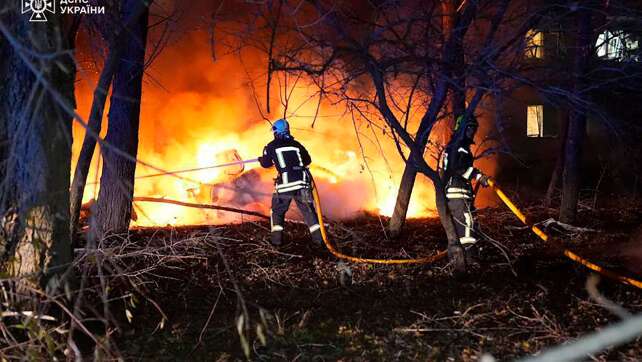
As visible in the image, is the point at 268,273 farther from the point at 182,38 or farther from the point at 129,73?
the point at 182,38

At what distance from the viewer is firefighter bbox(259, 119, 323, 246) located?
807cm

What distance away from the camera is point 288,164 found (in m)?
8.16

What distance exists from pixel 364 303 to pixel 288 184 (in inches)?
109

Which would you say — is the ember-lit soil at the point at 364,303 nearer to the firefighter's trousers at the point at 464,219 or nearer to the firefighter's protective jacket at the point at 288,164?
the firefighter's trousers at the point at 464,219

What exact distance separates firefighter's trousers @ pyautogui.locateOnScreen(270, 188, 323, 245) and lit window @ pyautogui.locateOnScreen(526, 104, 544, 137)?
9.84m

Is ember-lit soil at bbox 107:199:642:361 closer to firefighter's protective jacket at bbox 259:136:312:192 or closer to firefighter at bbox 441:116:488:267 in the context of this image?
firefighter at bbox 441:116:488:267

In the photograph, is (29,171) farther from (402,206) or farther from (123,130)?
(402,206)

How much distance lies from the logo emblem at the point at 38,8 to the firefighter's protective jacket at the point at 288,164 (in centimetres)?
396

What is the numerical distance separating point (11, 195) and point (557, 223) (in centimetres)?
820

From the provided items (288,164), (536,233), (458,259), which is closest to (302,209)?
(288,164)

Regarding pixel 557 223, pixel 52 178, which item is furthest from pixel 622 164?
pixel 52 178

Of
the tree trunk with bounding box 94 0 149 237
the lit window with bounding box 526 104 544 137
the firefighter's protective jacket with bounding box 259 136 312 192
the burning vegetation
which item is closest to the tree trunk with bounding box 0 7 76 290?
the burning vegetation

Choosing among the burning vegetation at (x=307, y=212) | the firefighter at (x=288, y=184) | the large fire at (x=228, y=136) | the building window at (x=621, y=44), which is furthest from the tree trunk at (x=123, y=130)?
the building window at (x=621, y=44)

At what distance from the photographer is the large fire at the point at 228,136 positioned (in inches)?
472
